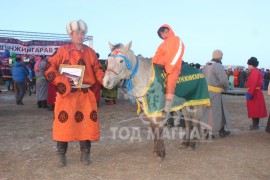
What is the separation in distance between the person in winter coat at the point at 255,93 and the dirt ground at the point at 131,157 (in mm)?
424

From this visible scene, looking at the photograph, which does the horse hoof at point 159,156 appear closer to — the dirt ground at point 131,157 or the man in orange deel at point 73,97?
the dirt ground at point 131,157

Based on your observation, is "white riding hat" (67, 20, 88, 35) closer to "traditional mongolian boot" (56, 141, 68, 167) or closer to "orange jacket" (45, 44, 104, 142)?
"orange jacket" (45, 44, 104, 142)

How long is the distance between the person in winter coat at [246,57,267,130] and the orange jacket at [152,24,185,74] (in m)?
3.60

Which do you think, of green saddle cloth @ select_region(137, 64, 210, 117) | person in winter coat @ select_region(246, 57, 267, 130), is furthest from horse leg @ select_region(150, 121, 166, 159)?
Result: person in winter coat @ select_region(246, 57, 267, 130)

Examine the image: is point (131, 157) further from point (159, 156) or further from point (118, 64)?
point (118, 64)

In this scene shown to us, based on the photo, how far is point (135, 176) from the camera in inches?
177

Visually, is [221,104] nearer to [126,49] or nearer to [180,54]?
[180,54]

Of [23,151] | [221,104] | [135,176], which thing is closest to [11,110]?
[23,151]

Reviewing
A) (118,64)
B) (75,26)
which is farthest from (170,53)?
(75,26)

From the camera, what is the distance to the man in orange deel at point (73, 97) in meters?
4.60

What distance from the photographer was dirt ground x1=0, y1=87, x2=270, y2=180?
15.1 feet

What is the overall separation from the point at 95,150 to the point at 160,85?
6.16 feet

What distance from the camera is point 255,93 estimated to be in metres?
8.30

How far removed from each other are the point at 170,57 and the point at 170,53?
0.07 metres
